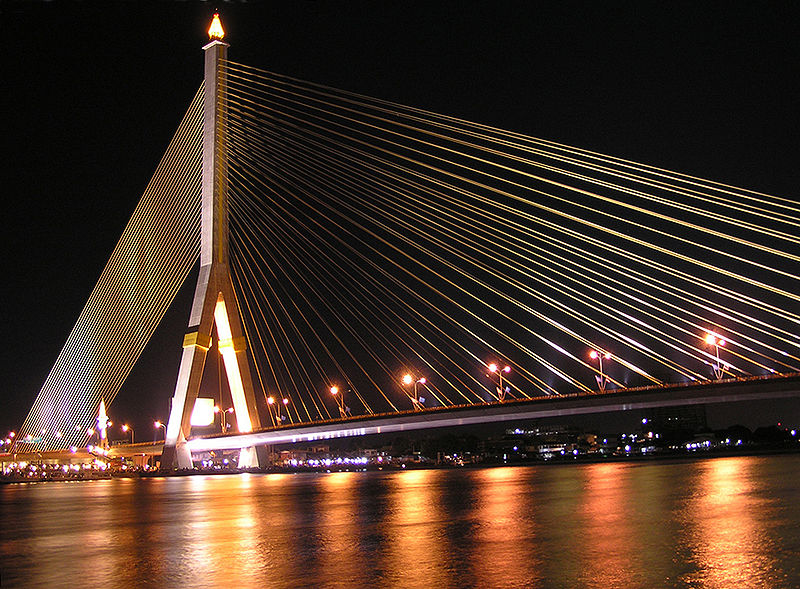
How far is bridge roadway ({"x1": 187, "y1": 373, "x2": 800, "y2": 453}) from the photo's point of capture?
98.9 feet

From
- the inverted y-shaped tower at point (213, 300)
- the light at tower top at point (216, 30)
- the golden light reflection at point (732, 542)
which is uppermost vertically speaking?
the light at tower top at point (216, 30)

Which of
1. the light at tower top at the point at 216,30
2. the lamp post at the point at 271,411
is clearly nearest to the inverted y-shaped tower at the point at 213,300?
the light at tower top at the point at 216,30

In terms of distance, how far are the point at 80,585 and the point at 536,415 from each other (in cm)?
3047

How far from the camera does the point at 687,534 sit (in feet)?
26.7

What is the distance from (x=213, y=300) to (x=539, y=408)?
1509 cm

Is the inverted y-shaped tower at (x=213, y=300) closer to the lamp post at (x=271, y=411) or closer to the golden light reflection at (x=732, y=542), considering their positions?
the lamp post at (x=271, y=411)

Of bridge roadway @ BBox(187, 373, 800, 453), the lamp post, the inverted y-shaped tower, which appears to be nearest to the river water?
bridge roadway @ BBox(187, 373, 800, 453)

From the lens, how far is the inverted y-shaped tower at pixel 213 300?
3455cm

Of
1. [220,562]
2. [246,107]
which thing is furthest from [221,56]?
[220,562]

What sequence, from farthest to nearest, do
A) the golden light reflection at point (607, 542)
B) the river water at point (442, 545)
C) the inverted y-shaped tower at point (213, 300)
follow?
the inverted y-shaped tower at point (213, 300) → the river water at point (442, 545) → the golden light reflection at point (607, 542)

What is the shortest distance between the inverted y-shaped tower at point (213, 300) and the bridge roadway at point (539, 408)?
202 centimetres

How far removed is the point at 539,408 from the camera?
35.1m

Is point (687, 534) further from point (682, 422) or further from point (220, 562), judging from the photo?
point (682, 422)

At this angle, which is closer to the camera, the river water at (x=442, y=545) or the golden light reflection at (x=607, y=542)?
the golden light reflection at (x=607, y=542)
